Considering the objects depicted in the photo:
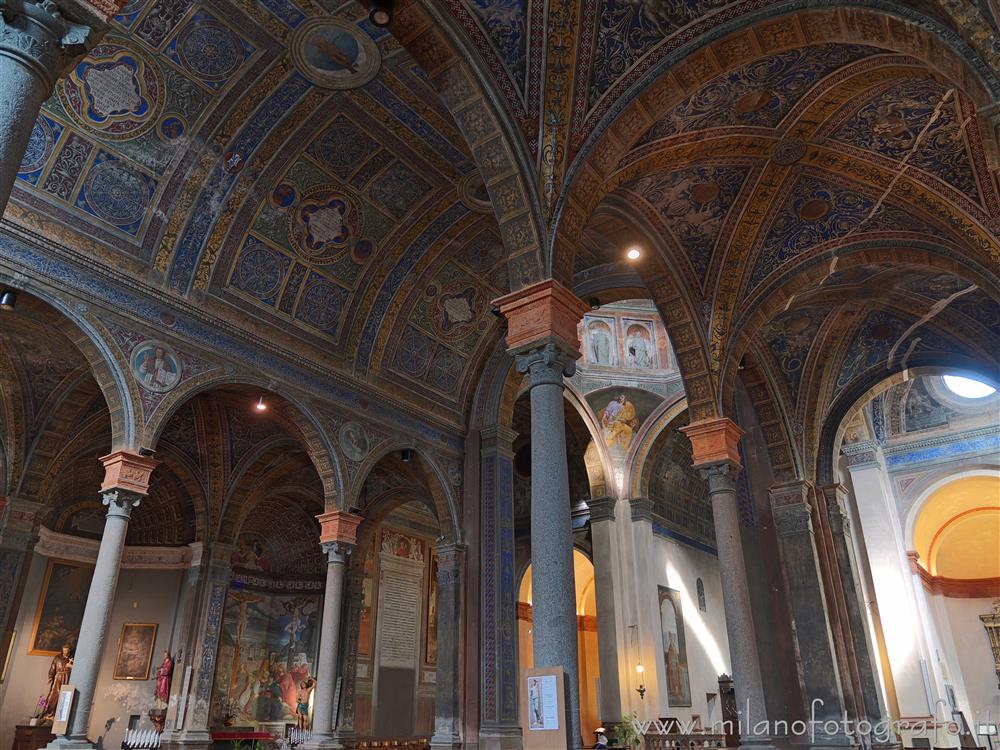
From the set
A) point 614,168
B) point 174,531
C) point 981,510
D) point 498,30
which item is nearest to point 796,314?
point 614,168

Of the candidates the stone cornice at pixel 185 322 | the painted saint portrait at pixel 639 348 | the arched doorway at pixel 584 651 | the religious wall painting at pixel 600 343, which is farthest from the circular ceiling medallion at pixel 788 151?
the arched doorway at pixel 584 651

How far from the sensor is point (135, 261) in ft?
31.8

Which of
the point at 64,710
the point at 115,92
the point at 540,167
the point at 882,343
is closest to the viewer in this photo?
the point at 540,167

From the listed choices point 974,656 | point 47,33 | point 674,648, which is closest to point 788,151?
point 47,33

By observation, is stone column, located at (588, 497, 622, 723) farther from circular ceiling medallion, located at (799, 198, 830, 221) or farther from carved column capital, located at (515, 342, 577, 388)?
carved column capital, located at (515, 342, 577, 388)

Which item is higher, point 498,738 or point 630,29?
point 630,29

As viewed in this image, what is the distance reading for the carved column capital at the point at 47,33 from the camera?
3.19 m

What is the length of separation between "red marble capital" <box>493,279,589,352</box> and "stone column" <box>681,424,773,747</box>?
4.18 m

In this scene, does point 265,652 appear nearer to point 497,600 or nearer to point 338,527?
point 338,527

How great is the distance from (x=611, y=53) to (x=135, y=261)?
22.8 ft

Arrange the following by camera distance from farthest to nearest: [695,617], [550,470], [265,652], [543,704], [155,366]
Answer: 1. [695,617]
2. [265,652]
3. [155,366]
4. [550,470]
5. [543,704]

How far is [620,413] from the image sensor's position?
1812cm

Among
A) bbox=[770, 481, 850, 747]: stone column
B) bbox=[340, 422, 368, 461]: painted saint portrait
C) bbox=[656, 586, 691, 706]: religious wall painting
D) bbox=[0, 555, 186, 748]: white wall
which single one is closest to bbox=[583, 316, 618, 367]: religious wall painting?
bbox=[656, 586, 691, 706]: religious wall painting

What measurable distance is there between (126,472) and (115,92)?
4869mm
